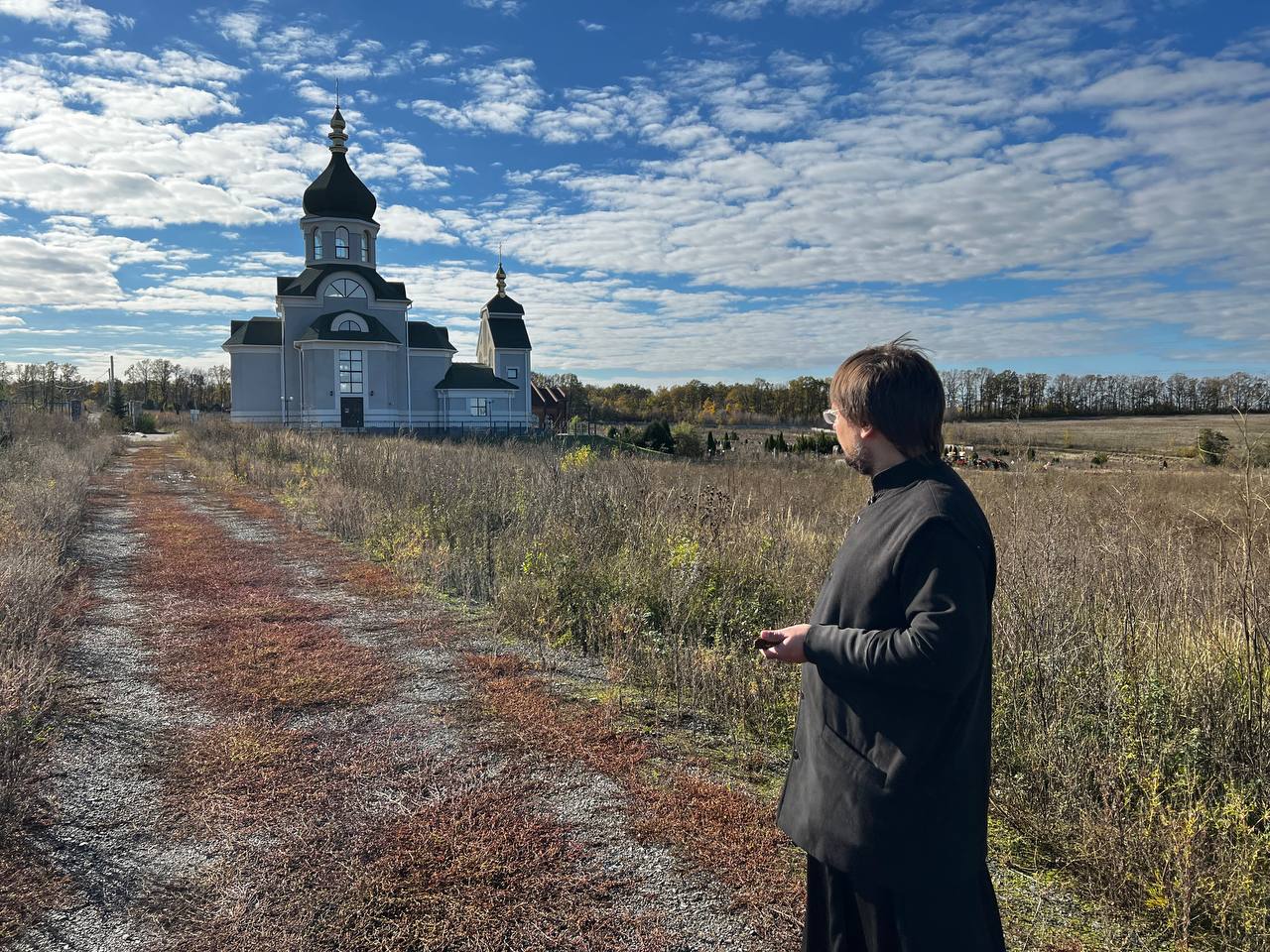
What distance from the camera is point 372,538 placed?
10328 millimetres

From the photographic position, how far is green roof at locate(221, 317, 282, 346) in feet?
136

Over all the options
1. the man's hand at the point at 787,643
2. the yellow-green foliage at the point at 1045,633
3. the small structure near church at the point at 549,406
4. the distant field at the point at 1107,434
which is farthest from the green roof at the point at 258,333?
the man's hand at the point at 787,643

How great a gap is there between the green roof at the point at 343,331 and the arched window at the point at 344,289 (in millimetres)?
897

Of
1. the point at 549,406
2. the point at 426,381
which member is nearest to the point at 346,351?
the point at 426,381

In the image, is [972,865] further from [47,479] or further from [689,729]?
[47,479]

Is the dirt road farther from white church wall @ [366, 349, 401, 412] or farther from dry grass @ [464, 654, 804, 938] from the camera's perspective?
white church wall @ [366, 349, 401, 412]

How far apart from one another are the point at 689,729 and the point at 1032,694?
5.98ft

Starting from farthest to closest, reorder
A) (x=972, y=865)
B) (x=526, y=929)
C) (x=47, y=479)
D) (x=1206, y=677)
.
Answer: (x=47, y=479)
(x=1206, y=677)
(x=526, y=929)
(x=972, y=865)

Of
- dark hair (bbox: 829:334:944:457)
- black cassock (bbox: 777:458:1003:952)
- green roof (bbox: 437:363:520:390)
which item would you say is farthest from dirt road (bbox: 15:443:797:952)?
green roof (bbox: 437:363:520:390)

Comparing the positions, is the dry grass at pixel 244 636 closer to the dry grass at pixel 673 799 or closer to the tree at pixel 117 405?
the dry grass at pixel 673 799

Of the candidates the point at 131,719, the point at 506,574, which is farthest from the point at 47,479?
the point at 131,719

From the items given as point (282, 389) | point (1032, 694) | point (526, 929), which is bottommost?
point (526, 929)

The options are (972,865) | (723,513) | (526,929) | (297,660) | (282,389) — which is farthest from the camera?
(282,389)

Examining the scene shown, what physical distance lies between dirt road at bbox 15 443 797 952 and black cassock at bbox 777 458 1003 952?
1.08m
